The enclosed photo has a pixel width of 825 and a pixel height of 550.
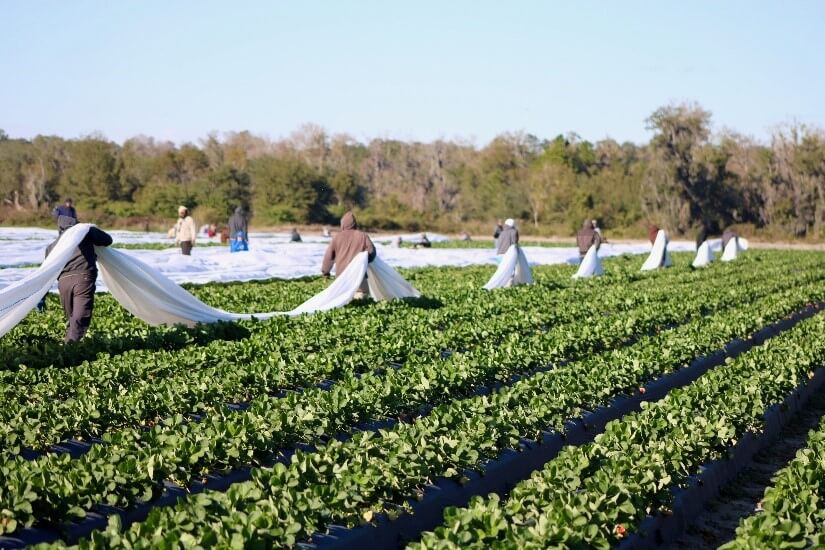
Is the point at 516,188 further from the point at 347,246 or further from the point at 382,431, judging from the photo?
the point at 382,431

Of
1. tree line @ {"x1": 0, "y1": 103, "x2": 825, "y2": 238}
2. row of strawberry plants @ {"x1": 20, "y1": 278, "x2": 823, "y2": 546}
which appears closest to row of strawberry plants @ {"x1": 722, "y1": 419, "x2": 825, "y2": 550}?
row of strawberry plants @ {"x1": 20, "y1": 278, "x2": 823, "y2": 546}

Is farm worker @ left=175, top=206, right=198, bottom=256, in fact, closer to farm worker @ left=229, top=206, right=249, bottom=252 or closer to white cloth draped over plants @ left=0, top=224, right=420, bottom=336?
farm worker @ left=229, top=206, right=249, bottom=252

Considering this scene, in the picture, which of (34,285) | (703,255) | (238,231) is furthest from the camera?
(703,255)

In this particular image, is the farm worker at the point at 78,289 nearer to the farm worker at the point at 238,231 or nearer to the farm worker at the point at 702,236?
the farm worker at the point at 238,231

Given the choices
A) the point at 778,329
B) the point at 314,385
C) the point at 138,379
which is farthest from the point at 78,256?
the point at 778,329

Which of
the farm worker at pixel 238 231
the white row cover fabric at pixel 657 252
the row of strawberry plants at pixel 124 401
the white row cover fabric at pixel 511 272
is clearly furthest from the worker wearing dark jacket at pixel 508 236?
the row of strawberry plants at pixel 124 401

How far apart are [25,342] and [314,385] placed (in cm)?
370

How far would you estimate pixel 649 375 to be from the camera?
8844 mm

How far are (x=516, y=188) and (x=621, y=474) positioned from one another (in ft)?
206

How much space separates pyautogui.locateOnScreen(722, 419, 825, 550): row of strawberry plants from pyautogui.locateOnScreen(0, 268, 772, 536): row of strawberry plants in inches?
112

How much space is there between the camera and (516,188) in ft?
221

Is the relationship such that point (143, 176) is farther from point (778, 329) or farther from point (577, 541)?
point (577, 541)

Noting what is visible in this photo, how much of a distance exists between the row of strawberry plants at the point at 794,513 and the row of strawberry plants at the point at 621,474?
0.58 metres

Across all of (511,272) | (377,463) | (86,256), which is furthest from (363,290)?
(377,463)
